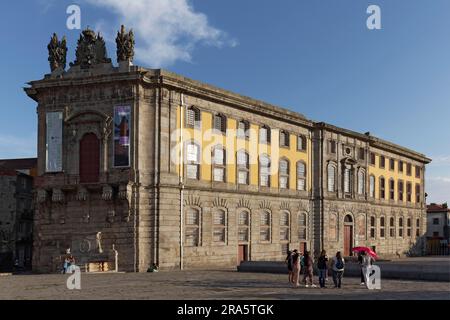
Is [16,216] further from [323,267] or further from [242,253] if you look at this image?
[323,267]

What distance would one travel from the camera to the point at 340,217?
6388 centimetres

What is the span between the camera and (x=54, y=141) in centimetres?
4475

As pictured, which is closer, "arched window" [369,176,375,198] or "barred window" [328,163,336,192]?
"barred window" [328,163,336,192]

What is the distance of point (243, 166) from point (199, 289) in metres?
22.6

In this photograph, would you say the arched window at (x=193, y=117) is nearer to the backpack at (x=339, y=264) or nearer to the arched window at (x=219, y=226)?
the arched window at (x=219, y=226)

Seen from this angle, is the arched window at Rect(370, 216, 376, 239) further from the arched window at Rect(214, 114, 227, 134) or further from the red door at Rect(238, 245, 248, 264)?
the arched window at Rect(214, 114, 227, 134)

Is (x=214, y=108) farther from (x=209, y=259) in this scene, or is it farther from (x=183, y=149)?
(x=209, y=259)

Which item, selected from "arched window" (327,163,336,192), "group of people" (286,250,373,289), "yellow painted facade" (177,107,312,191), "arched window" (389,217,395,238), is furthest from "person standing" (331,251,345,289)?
"arched window" (389,217,395,238)

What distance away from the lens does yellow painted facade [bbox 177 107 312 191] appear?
47.3 metres

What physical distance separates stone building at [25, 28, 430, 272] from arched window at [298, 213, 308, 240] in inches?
152

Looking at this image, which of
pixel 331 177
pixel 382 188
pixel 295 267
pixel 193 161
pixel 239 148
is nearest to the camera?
pixel 295 267

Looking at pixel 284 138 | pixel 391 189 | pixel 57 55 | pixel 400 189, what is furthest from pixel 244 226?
pixel 400 189

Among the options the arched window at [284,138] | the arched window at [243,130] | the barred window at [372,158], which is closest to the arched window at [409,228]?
the barred window at [372,158]
